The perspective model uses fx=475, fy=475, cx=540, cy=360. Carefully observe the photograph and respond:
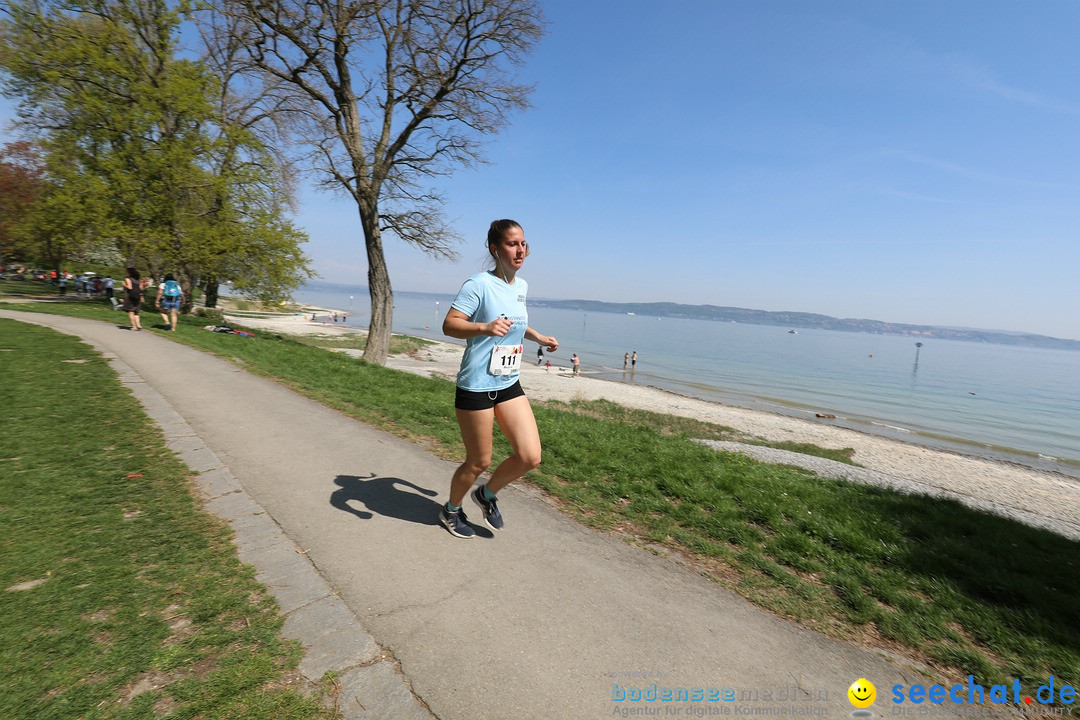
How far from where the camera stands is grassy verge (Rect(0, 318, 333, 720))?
6.43ft

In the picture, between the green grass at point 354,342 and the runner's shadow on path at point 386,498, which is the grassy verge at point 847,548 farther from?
the green grass at point 354,342

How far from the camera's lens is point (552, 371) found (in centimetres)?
3347

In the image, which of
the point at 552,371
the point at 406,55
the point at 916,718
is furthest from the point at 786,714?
the point at 552,371

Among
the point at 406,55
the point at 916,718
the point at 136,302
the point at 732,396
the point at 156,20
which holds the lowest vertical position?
the point at 732,396

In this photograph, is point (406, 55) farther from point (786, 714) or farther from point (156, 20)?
point (786, 714)

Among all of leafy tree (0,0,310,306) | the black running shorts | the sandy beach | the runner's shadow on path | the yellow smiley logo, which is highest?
leafy tree (0,0,310,306)

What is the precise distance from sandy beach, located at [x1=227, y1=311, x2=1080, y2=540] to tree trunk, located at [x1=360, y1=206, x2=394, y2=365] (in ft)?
23.0

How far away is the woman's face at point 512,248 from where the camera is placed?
342 cm

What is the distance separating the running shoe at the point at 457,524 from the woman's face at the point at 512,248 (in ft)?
6.55

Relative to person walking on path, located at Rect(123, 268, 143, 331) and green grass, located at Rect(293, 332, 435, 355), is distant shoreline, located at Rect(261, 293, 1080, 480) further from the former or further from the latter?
person walking on path, located at Rect(123, 268, 143, 331)

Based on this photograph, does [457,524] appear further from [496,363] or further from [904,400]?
[904,400]

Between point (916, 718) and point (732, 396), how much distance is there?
29247mm

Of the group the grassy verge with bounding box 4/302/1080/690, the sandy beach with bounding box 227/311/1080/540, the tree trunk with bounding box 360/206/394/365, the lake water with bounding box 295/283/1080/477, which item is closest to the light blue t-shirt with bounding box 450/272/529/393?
the grassy verge with bounding box 4/302/1080/690

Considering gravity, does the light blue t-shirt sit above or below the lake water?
above
